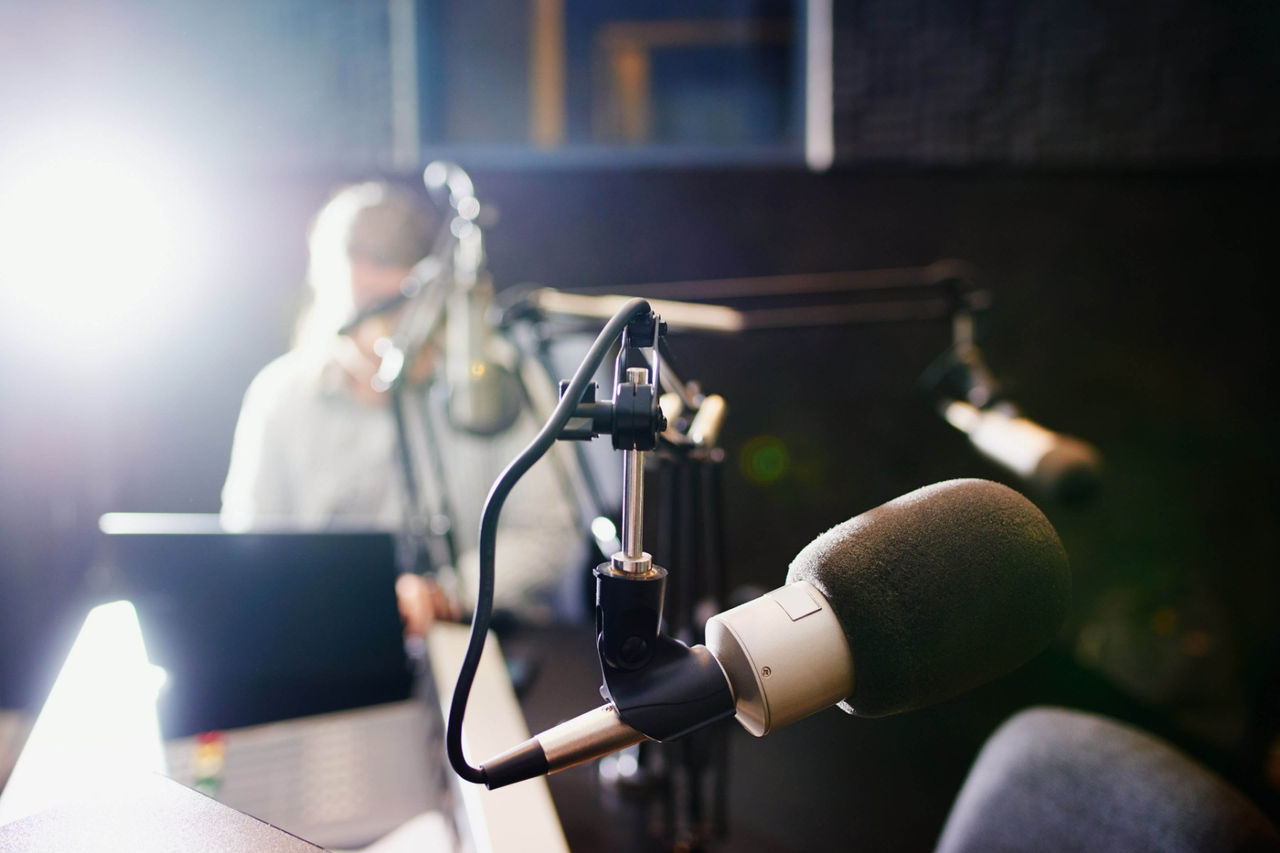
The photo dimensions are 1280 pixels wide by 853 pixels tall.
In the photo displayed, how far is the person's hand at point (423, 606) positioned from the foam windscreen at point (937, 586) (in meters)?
0.72

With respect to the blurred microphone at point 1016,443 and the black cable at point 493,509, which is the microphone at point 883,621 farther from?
the blurred microphone at point 1016,443

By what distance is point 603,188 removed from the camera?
2.01 metres

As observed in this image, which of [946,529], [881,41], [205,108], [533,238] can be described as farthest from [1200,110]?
[205,108]

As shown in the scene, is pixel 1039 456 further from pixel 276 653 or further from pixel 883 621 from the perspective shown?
pixel 276 653

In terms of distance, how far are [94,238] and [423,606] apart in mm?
1398

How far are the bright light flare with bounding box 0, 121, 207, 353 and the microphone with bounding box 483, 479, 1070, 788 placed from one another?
193 cm

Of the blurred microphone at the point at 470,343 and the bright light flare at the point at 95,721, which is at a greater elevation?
the blurred microphone at the point at 470,343

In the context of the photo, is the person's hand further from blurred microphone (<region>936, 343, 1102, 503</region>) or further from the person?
blurred microphone (<region>936, 343, 1102, 503</region>)

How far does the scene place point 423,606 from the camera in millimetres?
1040

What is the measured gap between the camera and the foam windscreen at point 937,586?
0.37 m

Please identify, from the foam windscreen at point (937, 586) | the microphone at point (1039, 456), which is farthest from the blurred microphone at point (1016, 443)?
the foam windscreen at point (937, 586)

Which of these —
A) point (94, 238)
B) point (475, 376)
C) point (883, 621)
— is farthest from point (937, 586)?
point (94, 238)

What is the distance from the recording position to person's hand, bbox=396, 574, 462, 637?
102 cm

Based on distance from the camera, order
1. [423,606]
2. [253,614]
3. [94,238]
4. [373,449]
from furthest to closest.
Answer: [94,238]
[373,449]
[423,606]
[253,614]
